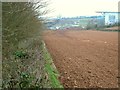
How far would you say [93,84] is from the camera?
1016cm

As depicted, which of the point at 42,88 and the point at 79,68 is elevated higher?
the point at 42,88

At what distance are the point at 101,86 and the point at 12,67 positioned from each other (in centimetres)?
314

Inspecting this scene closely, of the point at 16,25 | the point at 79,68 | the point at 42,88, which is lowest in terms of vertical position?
the point at 79,68

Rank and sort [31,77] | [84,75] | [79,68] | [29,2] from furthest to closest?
1. [79,68]
2. [84,75]
3. [29,2]
4. [31,77]

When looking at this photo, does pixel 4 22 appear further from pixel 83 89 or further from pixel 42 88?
pixel 83 89

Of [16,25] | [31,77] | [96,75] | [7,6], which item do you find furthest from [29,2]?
[96,75]

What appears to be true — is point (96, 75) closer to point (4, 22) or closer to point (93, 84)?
point (93, 84)

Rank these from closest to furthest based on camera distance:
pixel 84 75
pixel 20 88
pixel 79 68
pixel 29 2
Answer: pixel 20 88 → pixel 29 2 → pixel 84 75 → pixel 79 68

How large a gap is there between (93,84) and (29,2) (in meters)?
3.28

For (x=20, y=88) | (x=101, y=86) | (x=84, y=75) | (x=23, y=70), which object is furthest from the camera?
(x=84, y=75)

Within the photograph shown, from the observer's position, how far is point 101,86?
993 centimetres

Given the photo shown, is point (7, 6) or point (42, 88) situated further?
point (7, 6)

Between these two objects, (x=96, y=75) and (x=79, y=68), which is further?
(x=79, y=68)

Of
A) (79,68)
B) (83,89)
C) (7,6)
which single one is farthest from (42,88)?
(79,68)
